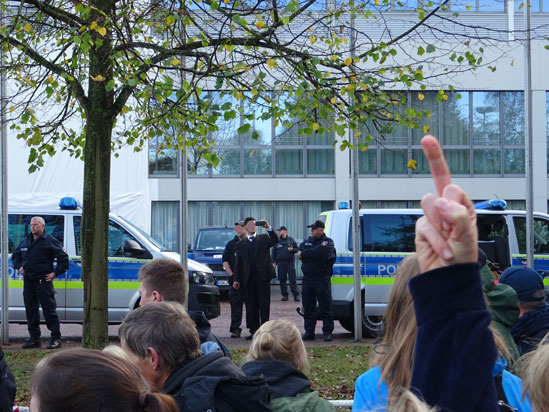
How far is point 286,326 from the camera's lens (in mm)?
3879

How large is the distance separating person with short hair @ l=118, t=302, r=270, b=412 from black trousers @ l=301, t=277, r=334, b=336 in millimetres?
8864

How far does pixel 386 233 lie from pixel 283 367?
9.82 meters

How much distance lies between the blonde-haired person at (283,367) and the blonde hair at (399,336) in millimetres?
1024

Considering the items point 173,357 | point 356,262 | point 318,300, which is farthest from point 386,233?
point 173,357

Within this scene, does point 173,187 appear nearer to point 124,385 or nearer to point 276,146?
point 276,146

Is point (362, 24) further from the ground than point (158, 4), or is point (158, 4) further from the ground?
point (362, 24)

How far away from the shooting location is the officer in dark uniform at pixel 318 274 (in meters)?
12.1

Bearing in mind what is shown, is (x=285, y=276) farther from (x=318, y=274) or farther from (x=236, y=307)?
(x=318, y=274)

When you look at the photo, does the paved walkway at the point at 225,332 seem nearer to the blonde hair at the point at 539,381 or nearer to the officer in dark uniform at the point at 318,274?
the officer in dark uniform at the point at 318,274

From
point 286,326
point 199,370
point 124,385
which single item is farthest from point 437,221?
point 286,326

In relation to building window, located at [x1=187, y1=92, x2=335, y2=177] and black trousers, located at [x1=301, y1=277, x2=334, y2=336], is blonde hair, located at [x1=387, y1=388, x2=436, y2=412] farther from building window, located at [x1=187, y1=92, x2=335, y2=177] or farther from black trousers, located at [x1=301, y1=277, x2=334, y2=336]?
building window, located at [x1=187, y1=92, x2=335, y2=177]

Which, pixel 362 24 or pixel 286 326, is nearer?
pixel 286 326

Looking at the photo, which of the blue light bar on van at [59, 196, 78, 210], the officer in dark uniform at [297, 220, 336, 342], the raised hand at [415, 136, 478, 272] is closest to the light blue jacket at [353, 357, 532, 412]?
the raised hand at [415, 136, 478, 272]

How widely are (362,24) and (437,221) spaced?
51.6 ft
